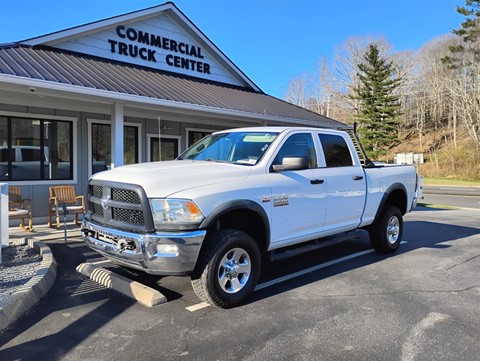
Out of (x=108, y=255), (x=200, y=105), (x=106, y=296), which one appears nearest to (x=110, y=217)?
(x=108, y=255)

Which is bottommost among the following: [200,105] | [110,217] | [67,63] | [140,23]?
[110,217]

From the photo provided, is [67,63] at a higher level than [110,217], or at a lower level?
higher

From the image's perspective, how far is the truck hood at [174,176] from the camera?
13.6 ft

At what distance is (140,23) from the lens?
40.1 feet

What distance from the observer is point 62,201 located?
379 inches

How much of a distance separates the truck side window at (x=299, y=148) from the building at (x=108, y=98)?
14.5ft

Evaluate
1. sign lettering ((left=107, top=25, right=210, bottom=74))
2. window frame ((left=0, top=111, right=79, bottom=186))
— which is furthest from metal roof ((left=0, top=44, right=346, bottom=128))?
window frame ((left=0, top=111, right=79, bottom=186))

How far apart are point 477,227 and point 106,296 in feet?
30.9

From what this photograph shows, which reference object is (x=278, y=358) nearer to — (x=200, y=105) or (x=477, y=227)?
(x=200, y=105)

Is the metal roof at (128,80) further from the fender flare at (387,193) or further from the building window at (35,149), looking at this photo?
the fender flare at (387,193)

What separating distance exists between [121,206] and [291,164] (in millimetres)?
1983

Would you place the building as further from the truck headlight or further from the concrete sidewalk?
the truck headlight

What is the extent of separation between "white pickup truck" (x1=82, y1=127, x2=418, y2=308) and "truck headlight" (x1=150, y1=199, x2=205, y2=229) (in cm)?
1

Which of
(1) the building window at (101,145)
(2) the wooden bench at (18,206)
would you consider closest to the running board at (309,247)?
(2) the wooden bench at (18,206)
